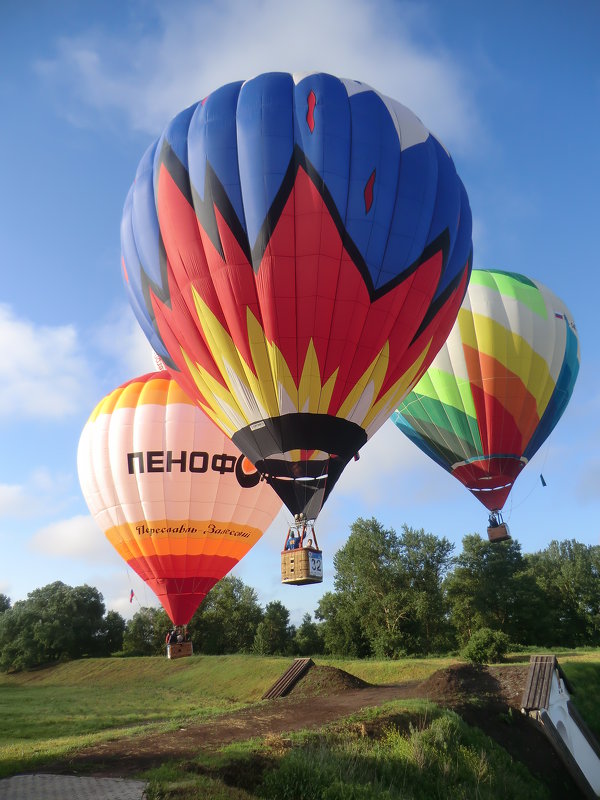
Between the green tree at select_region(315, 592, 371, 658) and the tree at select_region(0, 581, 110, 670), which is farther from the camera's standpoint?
the tree at select_region(0, 581, 110, 670)

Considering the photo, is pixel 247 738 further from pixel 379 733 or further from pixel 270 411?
pixel 270 411

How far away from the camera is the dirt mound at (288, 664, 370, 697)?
18.0 m

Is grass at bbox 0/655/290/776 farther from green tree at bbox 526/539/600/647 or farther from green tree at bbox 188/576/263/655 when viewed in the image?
green tree at bbox 526/539/600/647

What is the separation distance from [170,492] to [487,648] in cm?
1555

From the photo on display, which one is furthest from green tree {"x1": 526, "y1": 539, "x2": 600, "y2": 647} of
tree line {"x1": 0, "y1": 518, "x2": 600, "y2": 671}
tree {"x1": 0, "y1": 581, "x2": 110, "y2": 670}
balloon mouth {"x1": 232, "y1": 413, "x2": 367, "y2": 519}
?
tree {"x1": 0, "y1": 581, "x2": 110, "y2": 670}

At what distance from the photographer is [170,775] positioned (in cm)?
890

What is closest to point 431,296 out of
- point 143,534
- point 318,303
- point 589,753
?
point 318,303

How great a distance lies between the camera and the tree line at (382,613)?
1550 inches

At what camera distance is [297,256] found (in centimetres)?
1188

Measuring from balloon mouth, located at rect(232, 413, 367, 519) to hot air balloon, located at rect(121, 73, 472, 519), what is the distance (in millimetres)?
30

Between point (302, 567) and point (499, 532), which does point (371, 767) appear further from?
point (499, 532)

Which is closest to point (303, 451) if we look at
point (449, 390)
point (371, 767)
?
point (371, 767)

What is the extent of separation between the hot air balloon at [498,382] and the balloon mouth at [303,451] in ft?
29.6

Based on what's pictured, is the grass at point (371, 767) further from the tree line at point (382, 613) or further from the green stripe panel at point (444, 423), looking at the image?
the tree line at point (382, 613)
